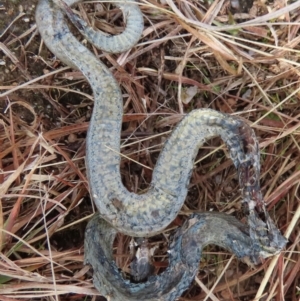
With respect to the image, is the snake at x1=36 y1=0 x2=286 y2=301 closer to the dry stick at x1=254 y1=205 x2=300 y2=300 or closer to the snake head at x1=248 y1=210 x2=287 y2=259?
the snake head at x1=248 y1=210 x2=287 y2=259

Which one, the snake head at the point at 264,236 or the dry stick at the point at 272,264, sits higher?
the snake head at the point at 264,236

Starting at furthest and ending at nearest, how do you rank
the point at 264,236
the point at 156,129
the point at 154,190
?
1. the point at 156,129
2. the point at 154,190
3. the point at 264,236

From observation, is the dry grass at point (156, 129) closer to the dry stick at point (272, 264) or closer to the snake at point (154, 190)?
the dry stick at point (272, 264)

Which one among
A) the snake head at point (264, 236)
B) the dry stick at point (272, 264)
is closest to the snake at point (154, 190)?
the snake head at point (264, 236)

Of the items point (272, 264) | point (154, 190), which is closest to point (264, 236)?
point (272, 264)

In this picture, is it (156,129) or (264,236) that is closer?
(264,236)

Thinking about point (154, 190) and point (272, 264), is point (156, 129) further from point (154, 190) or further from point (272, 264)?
point (272, 264)

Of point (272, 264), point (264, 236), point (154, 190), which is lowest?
point (272, 264)

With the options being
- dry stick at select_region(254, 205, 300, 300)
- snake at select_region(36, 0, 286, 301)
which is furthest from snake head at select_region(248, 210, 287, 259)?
dry stick at select_region(254, 205, 300, 300)
